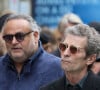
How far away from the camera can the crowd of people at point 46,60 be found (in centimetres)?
566

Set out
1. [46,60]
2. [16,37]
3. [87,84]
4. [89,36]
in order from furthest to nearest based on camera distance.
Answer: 1. [46,60]
2. [16,37]
3. [89,36]
4. [87,84]

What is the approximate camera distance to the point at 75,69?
5.65 m

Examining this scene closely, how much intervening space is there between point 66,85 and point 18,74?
0.75 meters

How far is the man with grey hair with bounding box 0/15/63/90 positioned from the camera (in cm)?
617

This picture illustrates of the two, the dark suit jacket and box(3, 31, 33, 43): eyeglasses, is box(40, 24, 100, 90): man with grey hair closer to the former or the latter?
the dark suit jacket

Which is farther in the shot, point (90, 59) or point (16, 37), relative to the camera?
point (16, 37)

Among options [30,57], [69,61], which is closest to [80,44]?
[69,61]

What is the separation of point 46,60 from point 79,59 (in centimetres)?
73

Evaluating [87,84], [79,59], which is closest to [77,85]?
[87,84]

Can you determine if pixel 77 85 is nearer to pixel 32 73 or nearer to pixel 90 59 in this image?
pixel 90 59

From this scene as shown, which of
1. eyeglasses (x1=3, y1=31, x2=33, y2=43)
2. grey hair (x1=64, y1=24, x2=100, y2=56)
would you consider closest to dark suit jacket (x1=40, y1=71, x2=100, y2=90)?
grey hair (x1=64, y1=24, x2=100, y2=56)

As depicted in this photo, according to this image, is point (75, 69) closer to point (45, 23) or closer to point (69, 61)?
point (69, 61)

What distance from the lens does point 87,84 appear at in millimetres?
5613

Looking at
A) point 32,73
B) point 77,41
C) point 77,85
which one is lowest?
point 32,73
